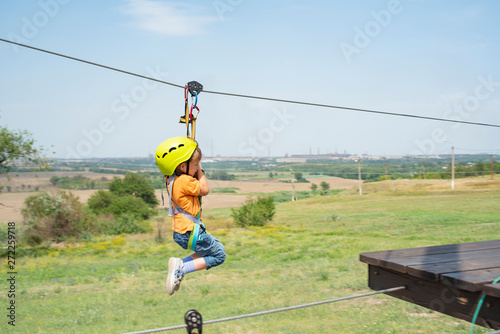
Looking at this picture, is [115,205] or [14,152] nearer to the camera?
[14,152]

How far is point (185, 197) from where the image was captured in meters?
3.12

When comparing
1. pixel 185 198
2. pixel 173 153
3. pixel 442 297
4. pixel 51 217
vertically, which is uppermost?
pixel 173 153

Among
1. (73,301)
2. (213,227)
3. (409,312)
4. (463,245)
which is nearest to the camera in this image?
(463,245)

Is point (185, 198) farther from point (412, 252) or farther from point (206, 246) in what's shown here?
point (412, 252)

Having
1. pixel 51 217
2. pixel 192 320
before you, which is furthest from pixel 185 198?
pixel 51 217

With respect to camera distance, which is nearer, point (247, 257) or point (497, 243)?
point (497, 243)

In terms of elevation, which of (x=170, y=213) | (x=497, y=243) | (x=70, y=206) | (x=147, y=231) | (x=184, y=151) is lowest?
(x=147, y=231)

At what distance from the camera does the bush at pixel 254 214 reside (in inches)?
875

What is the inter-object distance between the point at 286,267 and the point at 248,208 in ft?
35.4

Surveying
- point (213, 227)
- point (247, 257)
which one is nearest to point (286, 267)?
Result: point (247, 257)

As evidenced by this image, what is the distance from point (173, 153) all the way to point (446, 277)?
2257 mm

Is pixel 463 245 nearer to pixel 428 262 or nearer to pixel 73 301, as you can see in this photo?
pixel 428 262

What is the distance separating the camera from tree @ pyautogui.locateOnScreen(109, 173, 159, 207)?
3058 centimetres

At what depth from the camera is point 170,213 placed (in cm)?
326
